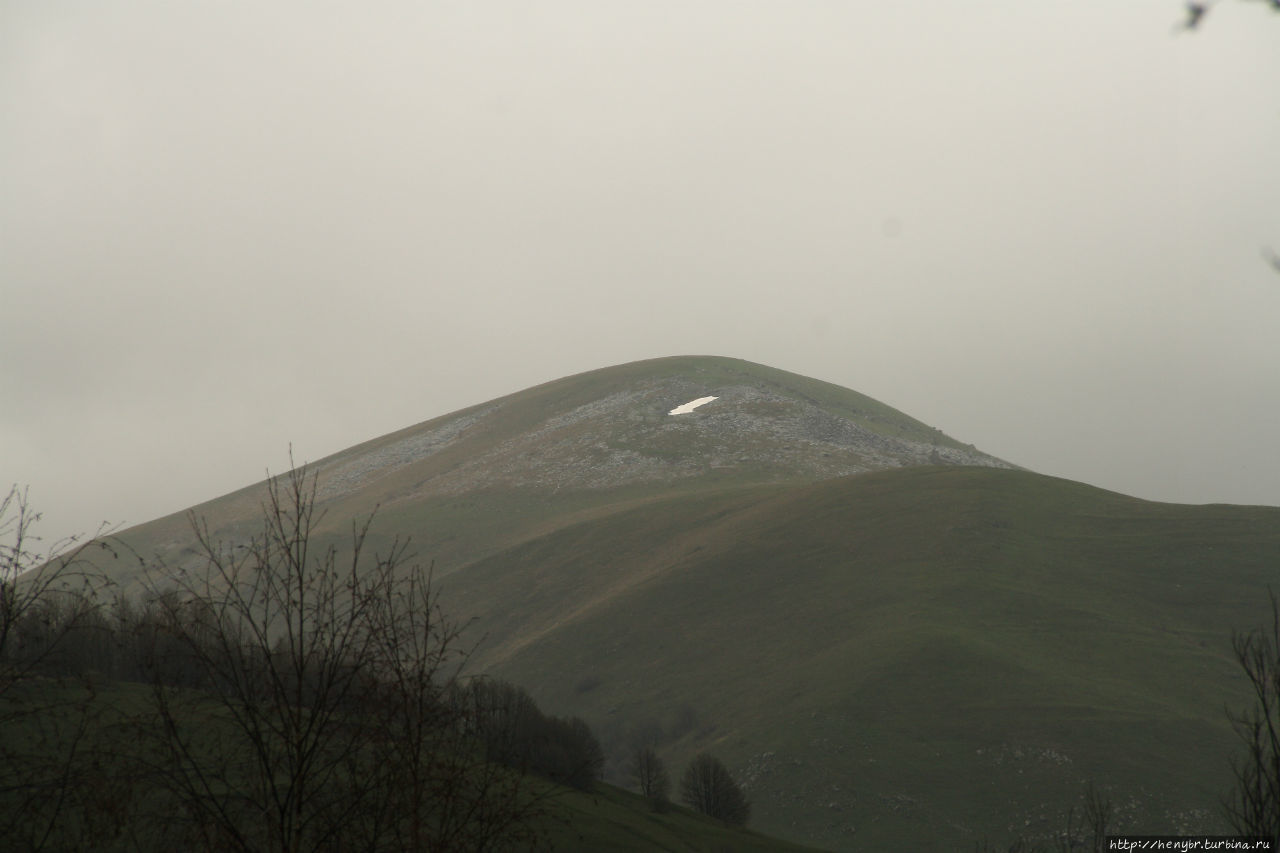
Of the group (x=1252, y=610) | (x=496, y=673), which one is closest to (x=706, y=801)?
(x=496, y=673)

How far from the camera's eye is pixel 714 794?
1188 inches

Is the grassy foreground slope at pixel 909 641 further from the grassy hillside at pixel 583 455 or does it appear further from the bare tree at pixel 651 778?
the grassy hillside at pixel 583 455

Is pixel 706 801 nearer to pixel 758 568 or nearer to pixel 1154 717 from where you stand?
pixel 1154 717

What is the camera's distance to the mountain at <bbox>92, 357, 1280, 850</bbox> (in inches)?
1294

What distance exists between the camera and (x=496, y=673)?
5419 centimetres

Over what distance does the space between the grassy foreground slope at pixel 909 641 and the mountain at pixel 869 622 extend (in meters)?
0.14

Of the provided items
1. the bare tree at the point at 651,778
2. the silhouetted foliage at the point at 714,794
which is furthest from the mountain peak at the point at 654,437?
the silhouetted foliage at the point at 714,794

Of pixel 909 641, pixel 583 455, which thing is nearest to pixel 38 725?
pixel 909 641

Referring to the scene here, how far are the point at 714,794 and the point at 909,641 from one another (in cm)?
1600

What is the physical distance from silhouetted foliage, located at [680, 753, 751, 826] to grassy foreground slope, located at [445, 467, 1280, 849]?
93.7 inches

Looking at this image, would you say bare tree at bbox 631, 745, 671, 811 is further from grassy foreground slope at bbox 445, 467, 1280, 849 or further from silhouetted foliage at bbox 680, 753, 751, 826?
grassy foreground slope at bbox 445, 467, 1280, 849

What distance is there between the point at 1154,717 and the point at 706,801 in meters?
17.7

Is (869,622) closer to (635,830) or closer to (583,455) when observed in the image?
(635,830)

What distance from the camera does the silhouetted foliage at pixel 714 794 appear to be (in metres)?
30.0
